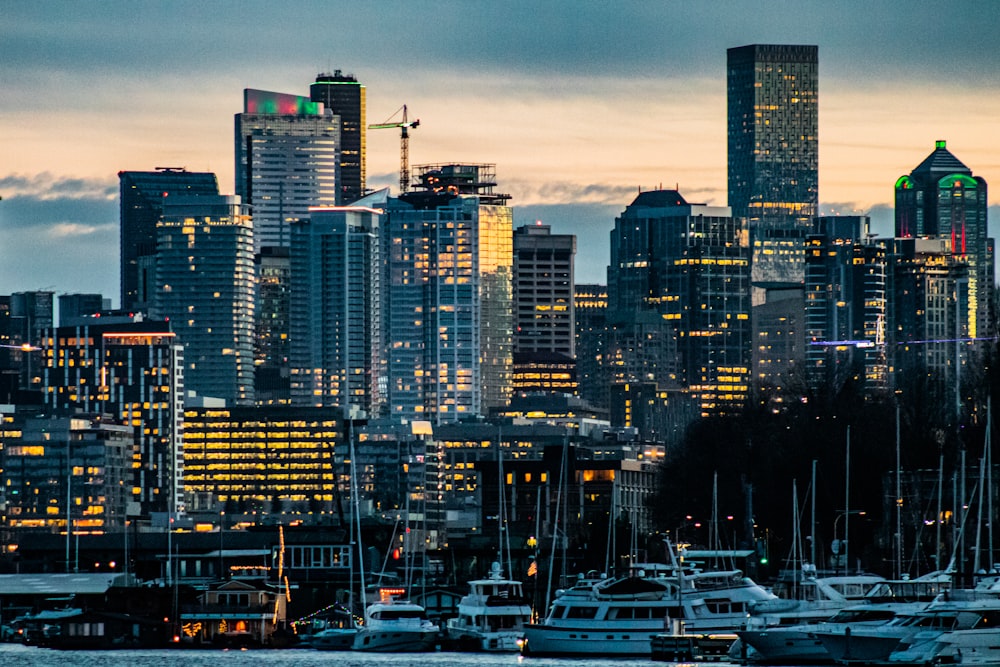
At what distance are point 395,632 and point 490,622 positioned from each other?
424 centimetres

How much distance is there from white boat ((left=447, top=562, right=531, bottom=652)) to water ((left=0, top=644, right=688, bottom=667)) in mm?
1301

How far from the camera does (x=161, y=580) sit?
15050 cm

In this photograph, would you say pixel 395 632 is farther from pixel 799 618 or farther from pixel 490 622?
pixel 799 618

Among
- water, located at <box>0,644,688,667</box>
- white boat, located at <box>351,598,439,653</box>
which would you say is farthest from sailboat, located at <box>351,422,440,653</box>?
water, located at <box>0,644,688,667</box>

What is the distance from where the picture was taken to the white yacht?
108 metres

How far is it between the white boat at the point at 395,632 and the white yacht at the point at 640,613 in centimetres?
1081

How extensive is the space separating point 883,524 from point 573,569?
78.2 ft

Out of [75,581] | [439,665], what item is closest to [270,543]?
[75,581]

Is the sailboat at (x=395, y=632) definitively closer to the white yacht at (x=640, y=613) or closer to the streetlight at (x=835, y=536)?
the white yacht at (x=640, y=613)

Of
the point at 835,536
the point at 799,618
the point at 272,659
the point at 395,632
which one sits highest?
the point at 835,536

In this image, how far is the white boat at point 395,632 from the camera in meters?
120

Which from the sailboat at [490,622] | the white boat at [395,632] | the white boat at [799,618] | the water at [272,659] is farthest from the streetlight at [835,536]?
the white boat at [395,632]

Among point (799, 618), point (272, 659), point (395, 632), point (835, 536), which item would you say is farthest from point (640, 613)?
point (835, 536)

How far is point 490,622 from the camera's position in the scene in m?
120
